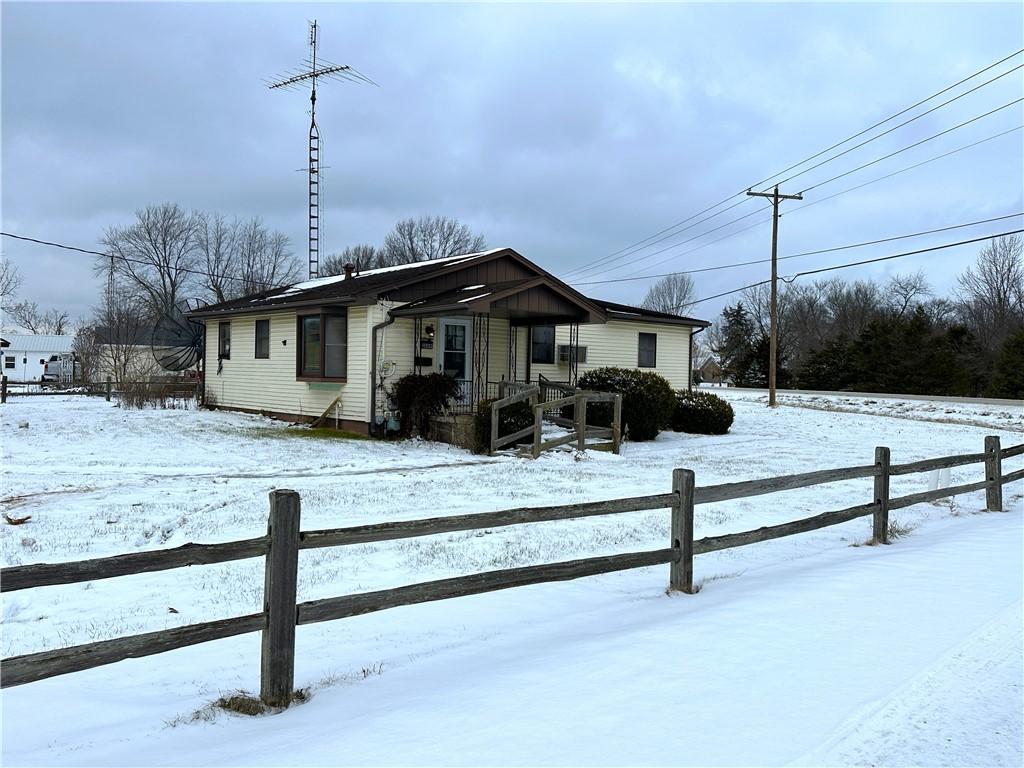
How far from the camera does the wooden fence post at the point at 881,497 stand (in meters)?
8.30

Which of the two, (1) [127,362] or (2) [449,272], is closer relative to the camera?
(2) [449,272]

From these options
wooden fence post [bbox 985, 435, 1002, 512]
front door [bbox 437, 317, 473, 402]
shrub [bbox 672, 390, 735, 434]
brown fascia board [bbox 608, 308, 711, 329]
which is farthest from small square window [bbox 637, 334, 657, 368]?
wooden fence post [bbox 985, 435, 1002, 512]

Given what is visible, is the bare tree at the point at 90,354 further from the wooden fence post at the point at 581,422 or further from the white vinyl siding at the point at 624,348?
the wooden fence post at the point at 581,422

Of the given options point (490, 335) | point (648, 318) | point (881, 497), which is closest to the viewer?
point (881, 497)

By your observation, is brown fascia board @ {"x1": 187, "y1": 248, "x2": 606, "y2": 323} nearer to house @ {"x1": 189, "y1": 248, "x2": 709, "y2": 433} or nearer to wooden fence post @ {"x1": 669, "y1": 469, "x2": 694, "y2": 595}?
house @ {"x1": 189, "y1": 248, "x2": 709, "y2": 433}

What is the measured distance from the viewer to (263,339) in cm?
2250

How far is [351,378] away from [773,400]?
19.2 m

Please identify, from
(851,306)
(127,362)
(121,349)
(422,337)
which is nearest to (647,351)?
(422,337)

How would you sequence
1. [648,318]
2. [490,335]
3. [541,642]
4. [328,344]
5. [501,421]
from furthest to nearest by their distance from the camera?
[648,318], [490,335], [328,344], [501,421], [541,642]

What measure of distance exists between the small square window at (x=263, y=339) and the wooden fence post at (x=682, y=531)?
59.1ft

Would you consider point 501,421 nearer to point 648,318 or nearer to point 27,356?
point 648,318

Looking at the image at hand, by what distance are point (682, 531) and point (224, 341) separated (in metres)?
21.6

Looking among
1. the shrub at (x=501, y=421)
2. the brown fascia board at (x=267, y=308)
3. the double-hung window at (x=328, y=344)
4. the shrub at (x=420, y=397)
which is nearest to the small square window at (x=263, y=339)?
the brown fascia board at (x=267, y=308)

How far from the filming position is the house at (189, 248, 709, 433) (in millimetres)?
17953
